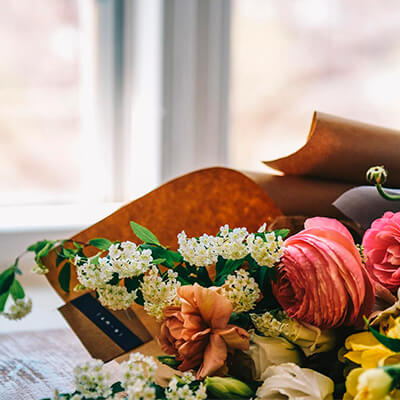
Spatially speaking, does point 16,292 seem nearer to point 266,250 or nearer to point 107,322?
point 107,322

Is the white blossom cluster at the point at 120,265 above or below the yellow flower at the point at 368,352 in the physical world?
above

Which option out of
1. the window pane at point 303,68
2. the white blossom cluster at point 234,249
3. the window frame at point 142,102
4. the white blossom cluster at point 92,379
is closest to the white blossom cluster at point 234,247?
the white blossom cluster at point 234,249

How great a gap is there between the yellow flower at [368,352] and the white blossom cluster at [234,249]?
0.24ft

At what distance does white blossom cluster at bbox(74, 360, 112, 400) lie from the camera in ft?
1.12

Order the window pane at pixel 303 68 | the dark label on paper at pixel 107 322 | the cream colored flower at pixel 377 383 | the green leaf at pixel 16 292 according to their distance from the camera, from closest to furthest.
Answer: the cream colored flower at pixel 377 383 < the dark label on paper at pixel 107 322 < the green leaf at pixel 16 292 < the window pane at pixel 303 68

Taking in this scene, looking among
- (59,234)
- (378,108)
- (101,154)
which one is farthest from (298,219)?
(378,108)

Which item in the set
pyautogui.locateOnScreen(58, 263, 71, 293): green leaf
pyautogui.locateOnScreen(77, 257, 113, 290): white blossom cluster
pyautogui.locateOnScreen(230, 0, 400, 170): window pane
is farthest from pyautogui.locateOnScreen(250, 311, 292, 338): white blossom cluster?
pyautogui.locateOnScreen(230, 0, 400, 170): window pane

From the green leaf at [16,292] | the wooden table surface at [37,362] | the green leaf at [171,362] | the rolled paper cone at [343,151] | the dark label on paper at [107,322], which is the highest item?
the rolled paper cone at [343,151]

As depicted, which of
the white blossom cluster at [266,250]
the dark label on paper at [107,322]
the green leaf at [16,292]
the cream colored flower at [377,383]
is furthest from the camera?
the green leaf at [16,292]

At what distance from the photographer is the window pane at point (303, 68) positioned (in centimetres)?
117

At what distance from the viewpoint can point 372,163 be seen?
1.76 ft

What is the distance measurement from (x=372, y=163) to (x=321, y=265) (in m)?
0.20

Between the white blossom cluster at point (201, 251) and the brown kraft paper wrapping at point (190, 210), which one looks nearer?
the white blossom cluster at point (201, 251)

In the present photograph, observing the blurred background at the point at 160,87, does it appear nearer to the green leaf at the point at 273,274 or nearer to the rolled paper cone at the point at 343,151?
the rolled paper cone at the point at 343,151
